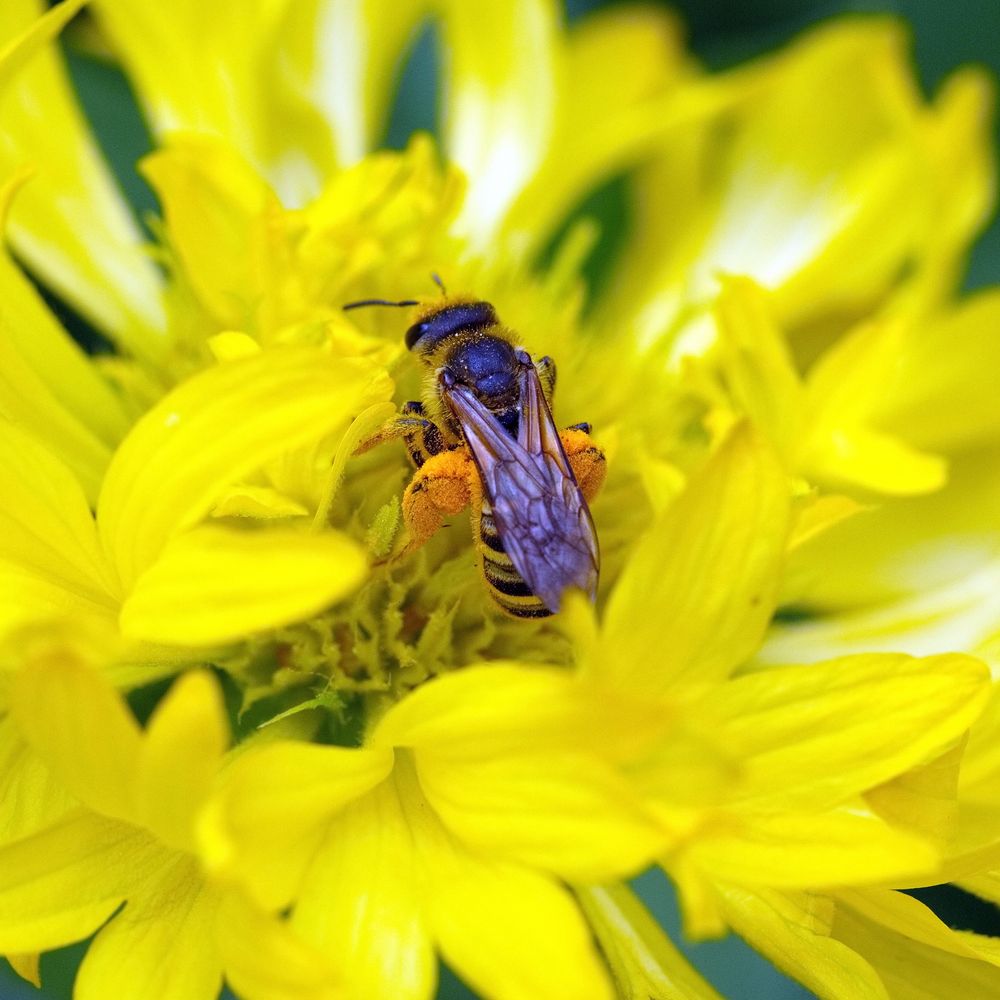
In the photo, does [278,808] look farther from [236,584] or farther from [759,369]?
[759,369]

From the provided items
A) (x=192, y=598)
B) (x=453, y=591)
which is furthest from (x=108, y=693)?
(x=453, y=591)

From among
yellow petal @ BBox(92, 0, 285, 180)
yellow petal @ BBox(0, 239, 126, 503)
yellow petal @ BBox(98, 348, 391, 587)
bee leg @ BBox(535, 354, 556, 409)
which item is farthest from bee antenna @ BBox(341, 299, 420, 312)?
yellow petal @ BBox(98, 348, 391, 587)

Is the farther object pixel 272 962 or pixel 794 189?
pixel 794 189

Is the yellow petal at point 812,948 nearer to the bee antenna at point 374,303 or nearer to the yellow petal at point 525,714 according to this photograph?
the yellow petal at point 525,714

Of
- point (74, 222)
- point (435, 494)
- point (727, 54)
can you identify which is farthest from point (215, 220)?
point (727, 54)

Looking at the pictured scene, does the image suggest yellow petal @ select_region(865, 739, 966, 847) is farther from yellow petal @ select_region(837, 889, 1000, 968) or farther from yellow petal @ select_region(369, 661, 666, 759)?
yellow petal @ select_region(369, 661, 666, 759)

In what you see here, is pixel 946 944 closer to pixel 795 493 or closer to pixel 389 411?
pixel 795 493
